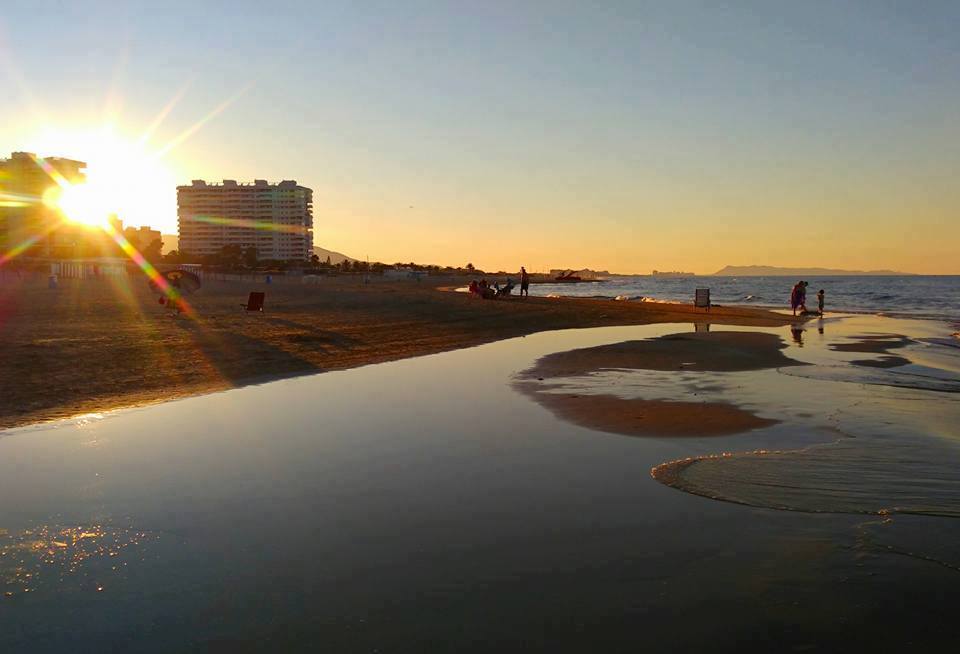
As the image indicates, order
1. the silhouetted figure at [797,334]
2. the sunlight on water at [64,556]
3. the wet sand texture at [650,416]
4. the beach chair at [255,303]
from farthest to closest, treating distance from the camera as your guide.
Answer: the beach chair at [255,303], the silhouetted figure at [797,334], the wet sand texture at [650,416], the sunlight on water at [64,556]

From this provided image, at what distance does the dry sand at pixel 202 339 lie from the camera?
45.1 feet

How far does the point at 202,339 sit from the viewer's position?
849 inches

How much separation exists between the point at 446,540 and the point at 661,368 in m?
Result: 13.2

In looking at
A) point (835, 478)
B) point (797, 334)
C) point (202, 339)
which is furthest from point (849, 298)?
point (835, 478)

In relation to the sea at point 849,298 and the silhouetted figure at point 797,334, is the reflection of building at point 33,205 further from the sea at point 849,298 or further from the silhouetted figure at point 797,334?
the silhouetted figure at point 797,334

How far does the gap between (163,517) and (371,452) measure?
305 centimetres

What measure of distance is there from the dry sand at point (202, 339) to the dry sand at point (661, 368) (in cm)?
564

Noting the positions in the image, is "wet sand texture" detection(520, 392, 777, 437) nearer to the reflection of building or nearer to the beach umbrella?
the beach umbrella

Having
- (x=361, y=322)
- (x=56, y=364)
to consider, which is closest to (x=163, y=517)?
(x=56, y=364)

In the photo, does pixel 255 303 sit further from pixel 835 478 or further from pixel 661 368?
pixel 835 478

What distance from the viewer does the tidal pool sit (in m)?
4.55

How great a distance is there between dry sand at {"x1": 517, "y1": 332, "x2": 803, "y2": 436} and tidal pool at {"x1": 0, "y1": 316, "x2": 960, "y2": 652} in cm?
65

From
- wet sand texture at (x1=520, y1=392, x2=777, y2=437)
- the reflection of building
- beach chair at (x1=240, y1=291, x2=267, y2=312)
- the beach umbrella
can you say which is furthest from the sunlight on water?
the reflection of building

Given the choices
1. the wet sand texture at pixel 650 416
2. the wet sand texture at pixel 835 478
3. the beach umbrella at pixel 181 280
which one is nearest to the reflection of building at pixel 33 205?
the beach umbrella at pixel 181 280
